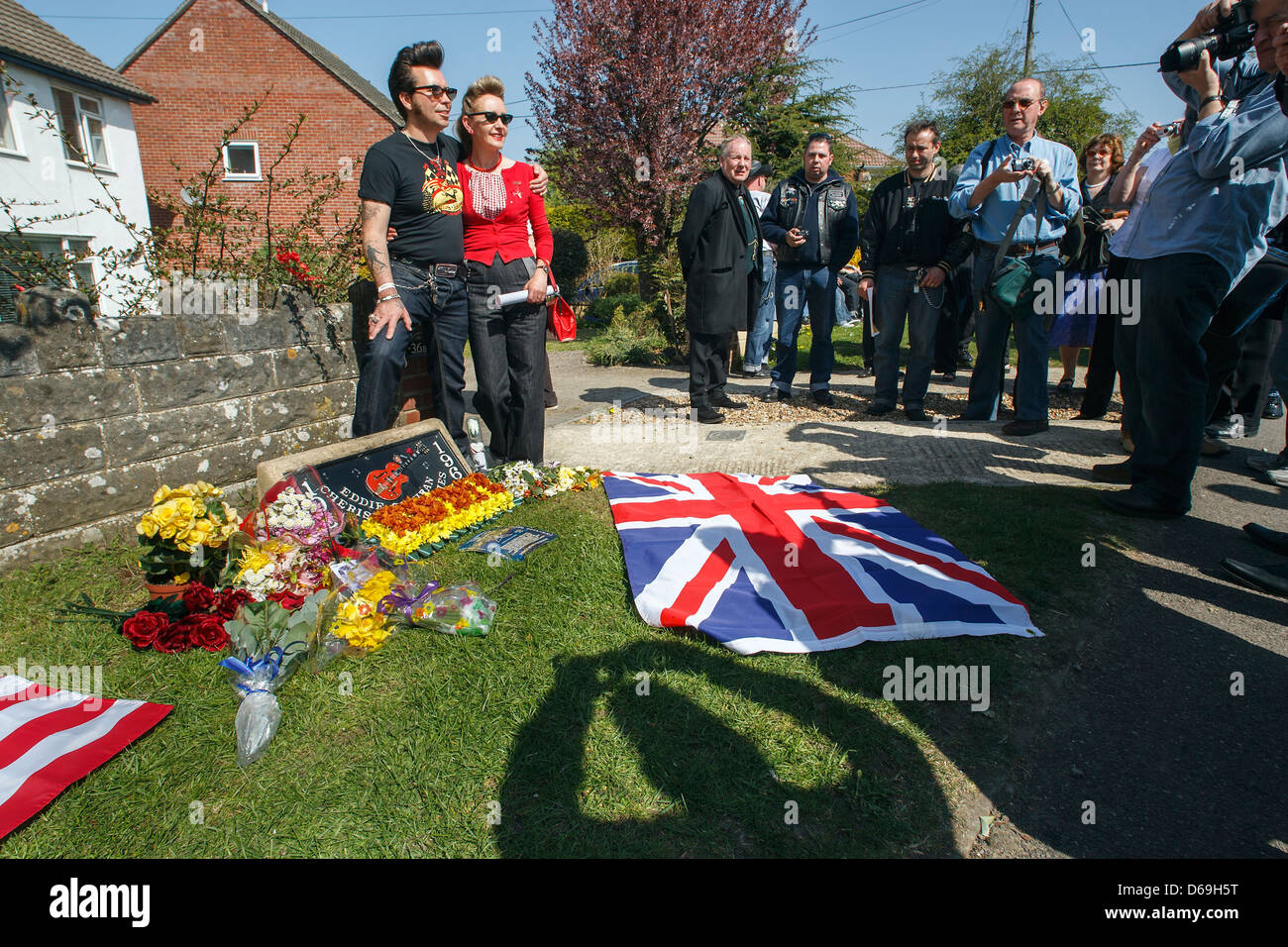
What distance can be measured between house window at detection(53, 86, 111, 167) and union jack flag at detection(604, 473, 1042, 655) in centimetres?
1938

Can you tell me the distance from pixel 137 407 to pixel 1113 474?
18.2 ft

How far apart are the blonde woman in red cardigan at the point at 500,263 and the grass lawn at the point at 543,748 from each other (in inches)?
75.9

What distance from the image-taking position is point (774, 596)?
3002 mm

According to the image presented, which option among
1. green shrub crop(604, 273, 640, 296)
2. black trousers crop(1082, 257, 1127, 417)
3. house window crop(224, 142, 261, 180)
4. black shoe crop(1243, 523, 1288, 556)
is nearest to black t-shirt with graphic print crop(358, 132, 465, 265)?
black shoe crop(1243, 523, 1288, 556)

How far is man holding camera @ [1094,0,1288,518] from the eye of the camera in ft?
10.9

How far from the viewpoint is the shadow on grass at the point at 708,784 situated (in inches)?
70.8

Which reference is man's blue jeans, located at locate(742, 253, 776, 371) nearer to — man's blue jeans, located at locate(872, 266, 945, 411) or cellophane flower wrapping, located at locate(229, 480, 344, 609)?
man's blue jeans, located at locate(872, 266, 945, 411)

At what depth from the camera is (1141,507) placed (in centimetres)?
377

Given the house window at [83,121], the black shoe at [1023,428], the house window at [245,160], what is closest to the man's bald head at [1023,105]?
the black shoe at [1023,428]

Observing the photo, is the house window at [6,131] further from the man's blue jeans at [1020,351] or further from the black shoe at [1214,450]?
the black shoe at [1214,450]

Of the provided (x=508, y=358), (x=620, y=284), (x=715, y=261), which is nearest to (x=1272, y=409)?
(x=715, y=261)

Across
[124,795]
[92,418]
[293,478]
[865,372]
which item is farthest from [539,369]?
[865,372]

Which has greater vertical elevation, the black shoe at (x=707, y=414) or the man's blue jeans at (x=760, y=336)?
the man's blue jeans at (x=760, y=336)

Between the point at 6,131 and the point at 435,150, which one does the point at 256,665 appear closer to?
the point at 435,150
